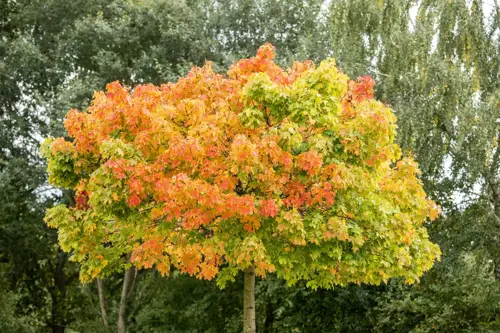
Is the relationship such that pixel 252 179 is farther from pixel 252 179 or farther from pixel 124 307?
pixel 124 307

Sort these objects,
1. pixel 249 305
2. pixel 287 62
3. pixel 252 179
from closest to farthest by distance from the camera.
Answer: pixel 252 179 < pixel 249 305 < pixel 287 62

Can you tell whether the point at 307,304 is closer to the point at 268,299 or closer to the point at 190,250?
the point at 268,299

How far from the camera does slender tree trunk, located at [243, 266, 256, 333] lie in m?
11.7

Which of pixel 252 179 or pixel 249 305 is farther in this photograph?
pixel 249 305

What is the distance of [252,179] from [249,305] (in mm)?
3083

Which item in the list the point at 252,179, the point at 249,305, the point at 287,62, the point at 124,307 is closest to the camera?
the point at 252,179

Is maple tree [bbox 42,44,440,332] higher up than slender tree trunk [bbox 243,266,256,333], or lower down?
higher up

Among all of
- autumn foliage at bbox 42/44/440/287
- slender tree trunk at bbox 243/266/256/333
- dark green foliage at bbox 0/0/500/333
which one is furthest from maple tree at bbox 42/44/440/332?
dark green foliage at bbox 0/0/500/333

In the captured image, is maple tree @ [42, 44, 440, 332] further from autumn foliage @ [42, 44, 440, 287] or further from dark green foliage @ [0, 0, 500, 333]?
dark green foliage @ [0, 0, 500, 333]

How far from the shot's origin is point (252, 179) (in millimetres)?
9828

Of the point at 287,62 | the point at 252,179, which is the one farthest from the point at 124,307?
the point at 252,179

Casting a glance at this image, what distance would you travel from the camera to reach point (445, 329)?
13.7 meters

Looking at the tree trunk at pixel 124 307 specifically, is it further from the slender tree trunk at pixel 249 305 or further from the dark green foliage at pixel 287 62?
the slender tree trunk at pixel 249 305

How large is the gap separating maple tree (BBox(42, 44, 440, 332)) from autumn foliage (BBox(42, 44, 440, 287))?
0.02 meters
